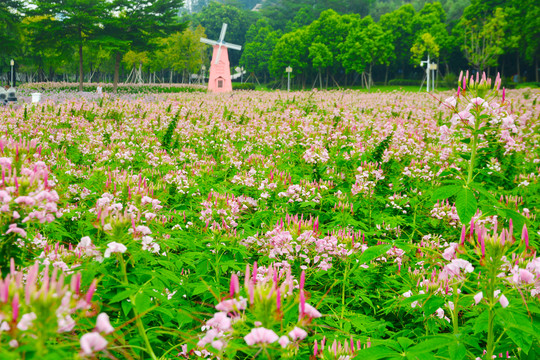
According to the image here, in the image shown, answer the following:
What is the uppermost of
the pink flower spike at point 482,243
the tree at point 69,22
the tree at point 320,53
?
the tree at point 320,53

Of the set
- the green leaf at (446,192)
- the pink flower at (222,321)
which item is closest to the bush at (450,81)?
the green leaf at (446,192)

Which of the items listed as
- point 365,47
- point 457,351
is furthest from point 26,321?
point 365,47

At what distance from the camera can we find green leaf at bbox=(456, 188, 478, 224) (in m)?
2.23

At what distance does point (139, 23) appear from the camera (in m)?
35.5

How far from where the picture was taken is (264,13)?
104 m

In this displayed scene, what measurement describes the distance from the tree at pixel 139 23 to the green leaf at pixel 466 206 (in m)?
35.5

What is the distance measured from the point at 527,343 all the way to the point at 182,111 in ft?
46.1

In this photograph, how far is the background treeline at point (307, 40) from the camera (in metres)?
33.3

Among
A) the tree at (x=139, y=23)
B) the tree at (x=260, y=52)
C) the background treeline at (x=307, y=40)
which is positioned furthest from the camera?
the tree at (x=260, y=52)

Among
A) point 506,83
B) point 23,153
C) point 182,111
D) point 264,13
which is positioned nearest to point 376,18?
point 264,13

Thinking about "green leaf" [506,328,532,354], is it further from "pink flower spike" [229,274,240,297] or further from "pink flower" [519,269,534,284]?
"pink flower spike" [229,274,240,297]

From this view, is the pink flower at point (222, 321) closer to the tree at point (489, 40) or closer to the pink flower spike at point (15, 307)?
the pink flower spike at point (15, 307)

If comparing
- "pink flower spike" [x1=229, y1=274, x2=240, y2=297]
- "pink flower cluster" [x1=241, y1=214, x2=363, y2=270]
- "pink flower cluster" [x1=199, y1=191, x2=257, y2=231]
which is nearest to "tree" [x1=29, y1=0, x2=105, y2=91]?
"pink flower cluster" [x1=199, y1=191, x2=257, y2=231]

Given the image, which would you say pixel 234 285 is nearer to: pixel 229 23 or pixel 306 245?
pixel 306 245
